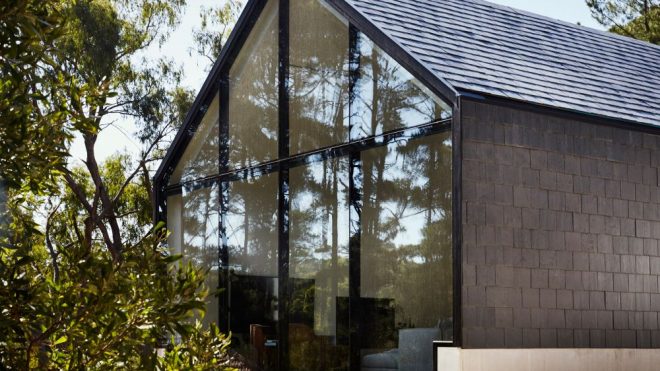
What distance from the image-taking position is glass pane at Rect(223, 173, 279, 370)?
10125 millimetres

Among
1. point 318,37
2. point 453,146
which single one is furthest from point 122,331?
point 318,37

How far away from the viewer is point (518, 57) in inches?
379

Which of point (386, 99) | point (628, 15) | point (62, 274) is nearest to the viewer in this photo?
point (62, 274)

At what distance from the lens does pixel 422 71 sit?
8.27 meters

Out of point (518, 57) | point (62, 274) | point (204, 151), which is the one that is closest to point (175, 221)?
point (204, 151)

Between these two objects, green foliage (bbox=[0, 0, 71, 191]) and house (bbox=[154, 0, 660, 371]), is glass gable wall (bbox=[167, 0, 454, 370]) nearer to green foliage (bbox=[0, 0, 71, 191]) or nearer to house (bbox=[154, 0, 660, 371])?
house (bbox=[154, 0, 660, 371])

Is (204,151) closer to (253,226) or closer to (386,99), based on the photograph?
(253,226)

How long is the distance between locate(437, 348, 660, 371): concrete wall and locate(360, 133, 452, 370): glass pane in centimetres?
32

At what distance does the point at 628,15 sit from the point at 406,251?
18.1 meters

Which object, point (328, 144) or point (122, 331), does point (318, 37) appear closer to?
point (328, 144)

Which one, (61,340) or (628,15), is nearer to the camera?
(61,340)

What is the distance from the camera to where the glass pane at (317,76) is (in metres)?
9.49

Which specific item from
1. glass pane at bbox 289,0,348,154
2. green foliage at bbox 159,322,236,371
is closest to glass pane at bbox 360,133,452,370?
glass pane at bbox 289,0,348,154

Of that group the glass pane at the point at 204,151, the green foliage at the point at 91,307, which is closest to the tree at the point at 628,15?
the glass pane at the point at 204,151
